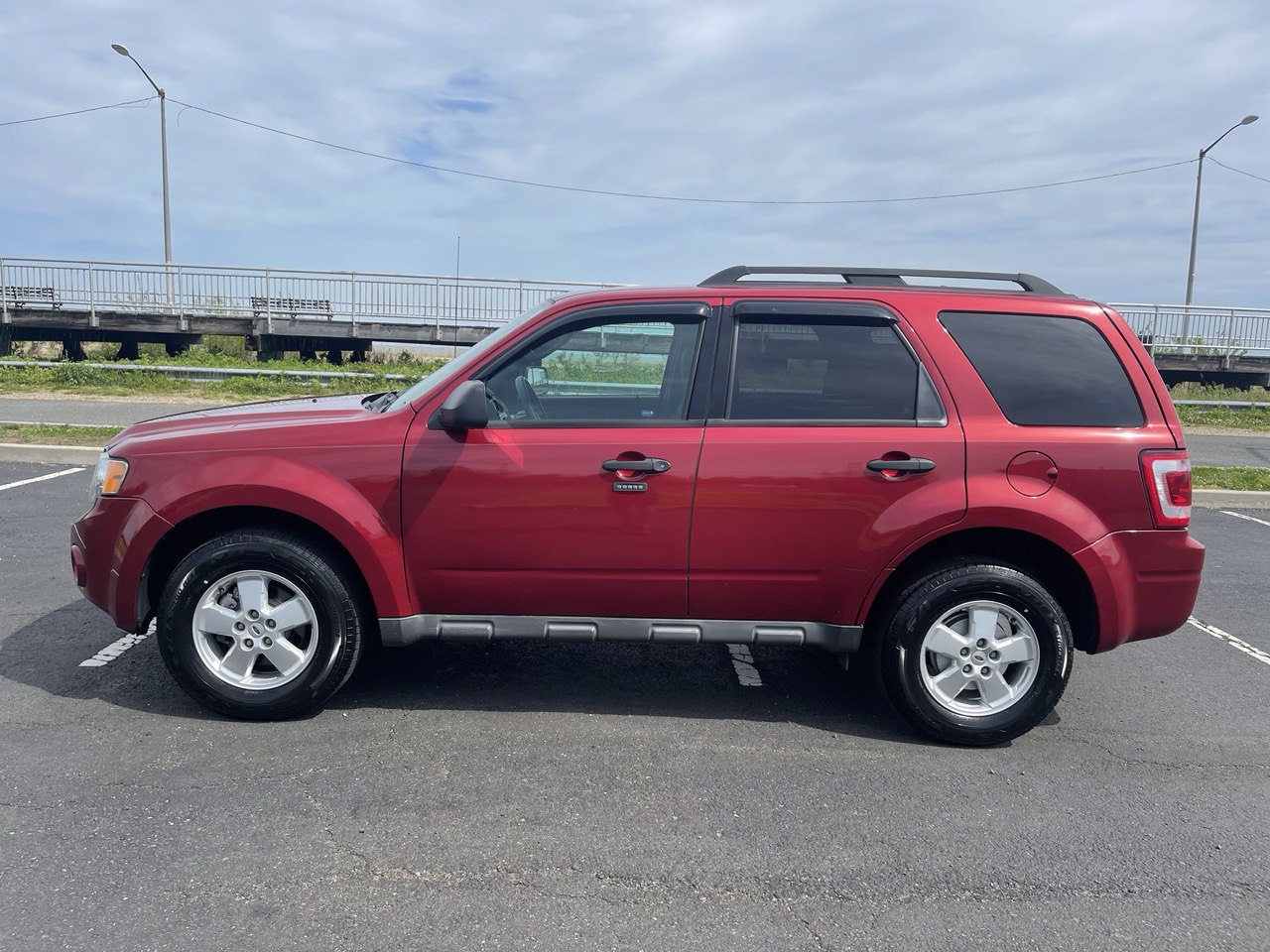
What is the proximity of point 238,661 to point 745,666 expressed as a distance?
7.81 feet

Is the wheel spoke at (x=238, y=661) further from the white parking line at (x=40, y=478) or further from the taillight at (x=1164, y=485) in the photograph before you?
the white parking line at (x=40, y=478)

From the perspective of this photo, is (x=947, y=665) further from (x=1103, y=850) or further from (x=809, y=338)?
(x=809, y=338)

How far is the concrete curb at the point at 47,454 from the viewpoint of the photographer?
382 inches

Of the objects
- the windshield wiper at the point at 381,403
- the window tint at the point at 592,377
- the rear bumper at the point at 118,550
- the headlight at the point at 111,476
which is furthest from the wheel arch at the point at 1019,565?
the headlight at the point at 111,476

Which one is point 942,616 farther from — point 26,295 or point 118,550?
point 26,295

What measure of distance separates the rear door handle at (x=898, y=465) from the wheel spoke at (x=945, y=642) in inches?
25.5

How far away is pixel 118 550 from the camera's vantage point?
382 cm

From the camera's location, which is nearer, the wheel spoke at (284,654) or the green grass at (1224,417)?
the wheel spoke at (284,654)

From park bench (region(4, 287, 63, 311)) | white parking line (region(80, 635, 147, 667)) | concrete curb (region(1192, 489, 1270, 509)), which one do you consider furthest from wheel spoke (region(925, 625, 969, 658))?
park bench (region(4, 287, 63, 311))

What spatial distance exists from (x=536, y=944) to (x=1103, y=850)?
190 cm

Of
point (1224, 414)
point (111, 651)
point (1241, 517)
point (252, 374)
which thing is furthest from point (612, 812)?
point (1224, 414)

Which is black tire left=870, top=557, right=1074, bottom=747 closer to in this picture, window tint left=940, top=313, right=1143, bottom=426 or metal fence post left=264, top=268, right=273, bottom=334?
window tint left=940, top=313, right=1143, bottom=426

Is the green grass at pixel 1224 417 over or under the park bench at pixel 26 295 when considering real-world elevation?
under

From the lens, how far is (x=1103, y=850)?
121 inches
